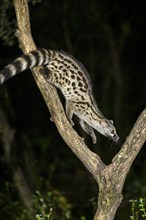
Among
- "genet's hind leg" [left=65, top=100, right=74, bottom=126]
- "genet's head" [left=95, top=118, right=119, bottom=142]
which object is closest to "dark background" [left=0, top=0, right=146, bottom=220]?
"genet's head" [left=95, top=118, right=119, bottom=142]

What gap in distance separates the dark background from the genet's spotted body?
7.98 ft

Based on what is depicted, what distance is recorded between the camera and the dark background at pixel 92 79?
1275 cm

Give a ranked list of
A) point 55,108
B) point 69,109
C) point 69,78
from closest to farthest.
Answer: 1. point 55,108
2. point 69,78
3. point 69,109

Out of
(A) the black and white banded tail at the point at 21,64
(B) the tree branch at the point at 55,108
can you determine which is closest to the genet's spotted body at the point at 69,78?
(A) the black and white banded tail at the point at 21,64

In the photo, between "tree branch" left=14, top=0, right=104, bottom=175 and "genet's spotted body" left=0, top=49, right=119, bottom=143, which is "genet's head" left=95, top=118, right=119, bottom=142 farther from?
"tree branch" left=14, top=0, right=104, bottom=175

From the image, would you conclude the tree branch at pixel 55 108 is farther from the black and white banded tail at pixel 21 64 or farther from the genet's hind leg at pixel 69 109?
the genet's hind leg at pixel 69 109

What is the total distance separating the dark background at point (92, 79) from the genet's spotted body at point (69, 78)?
7.98 ft

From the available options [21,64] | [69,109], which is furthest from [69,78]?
[21,64]

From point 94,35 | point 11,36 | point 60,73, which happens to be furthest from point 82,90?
point 94,35

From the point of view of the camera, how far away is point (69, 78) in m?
8.18

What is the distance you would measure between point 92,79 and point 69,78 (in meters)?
7.07

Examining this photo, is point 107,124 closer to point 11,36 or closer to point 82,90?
point 82,90

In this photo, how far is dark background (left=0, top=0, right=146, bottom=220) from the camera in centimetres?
1275

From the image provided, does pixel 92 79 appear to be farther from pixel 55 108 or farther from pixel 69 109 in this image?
pixel 55 108
